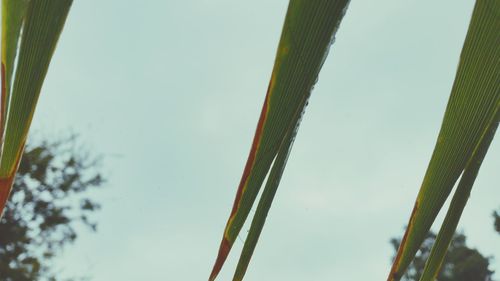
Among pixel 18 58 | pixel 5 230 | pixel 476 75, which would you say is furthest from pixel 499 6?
pixel 5 230

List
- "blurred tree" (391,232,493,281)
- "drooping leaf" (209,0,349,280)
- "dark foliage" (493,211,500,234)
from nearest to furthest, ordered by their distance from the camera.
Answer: "drooping leaf" (209,0,349,280) → "dark foliage" (493,211,500,234) → "blurred tree" (391,232,493,281)

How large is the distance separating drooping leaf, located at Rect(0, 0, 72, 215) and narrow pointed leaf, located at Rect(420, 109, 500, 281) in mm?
270

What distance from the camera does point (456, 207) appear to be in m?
0.35

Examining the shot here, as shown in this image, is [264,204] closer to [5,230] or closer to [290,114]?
[290,114]

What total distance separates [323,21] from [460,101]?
0.37 feet

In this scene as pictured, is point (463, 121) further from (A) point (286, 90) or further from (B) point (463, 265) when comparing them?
(B) point (463, 265)

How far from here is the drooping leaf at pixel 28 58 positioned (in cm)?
26

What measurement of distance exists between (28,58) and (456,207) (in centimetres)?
30

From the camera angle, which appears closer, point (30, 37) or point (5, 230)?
point (30, 37)

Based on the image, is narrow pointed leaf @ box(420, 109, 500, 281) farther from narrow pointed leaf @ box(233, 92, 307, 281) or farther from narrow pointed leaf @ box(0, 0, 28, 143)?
narrow pointed leaf @ box(0, 0, 28, 143)

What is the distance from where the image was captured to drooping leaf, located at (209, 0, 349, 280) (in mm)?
248

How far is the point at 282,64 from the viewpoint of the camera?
266 mm

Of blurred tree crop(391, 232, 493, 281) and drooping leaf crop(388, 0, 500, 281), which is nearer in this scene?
drooping leaf crop(388, 0, 500, 281)

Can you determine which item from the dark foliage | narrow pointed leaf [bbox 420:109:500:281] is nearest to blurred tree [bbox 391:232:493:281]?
the dark foliage
